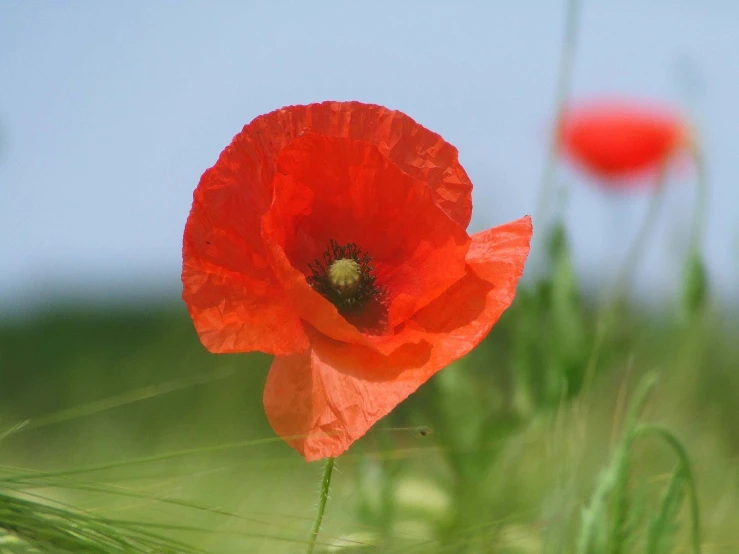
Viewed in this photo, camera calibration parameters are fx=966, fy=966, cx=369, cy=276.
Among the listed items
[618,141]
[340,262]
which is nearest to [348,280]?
[340,262]

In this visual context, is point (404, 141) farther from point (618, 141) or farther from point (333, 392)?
point (618, 141)

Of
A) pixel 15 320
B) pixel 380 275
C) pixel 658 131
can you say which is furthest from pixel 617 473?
pixel 15 320

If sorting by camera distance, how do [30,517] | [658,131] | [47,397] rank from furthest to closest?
1. [47,397]
2. [658,131]
3. [30,517]

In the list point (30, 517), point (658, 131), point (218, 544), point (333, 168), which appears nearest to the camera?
point (30, 517)

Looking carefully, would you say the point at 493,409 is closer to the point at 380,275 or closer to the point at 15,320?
the point at 380,275

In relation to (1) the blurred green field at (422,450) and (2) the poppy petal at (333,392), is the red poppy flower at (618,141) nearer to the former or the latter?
(1) the blurred green field at (422,450)

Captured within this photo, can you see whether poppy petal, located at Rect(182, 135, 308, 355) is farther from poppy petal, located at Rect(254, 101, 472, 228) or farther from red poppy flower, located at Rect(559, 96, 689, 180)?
red poppy flower, located at Rect(559, 96, 689, 180)

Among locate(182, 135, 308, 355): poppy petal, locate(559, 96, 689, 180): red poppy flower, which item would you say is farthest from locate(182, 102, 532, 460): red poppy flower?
locate(559, 96, 689, 180): red poppy flower
